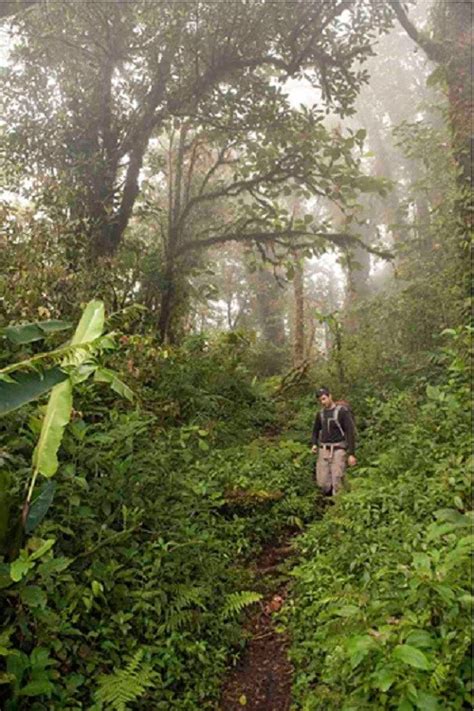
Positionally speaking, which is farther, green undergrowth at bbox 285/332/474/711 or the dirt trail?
the dirt trail

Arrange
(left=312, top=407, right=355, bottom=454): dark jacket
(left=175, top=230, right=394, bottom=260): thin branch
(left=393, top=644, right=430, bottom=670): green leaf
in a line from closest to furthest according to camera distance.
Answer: (left=393, top=644, right=430, bottom=670): green leaf, (left=312, top=407, right=355, bottom=454): dark jacket, (left=175, top=230, right=394, bottom=260): thin branch

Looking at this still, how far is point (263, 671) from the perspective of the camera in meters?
4.82

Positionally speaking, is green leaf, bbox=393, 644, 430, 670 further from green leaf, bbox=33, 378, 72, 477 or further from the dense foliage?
green leaf, bbox=33, 378, 72, 477

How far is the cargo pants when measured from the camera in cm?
822

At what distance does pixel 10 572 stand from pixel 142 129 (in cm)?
1094

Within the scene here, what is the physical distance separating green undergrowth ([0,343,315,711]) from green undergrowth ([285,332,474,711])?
82 centimetres

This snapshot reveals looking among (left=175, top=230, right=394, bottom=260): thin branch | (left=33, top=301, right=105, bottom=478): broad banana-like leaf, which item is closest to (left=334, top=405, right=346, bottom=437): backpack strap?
(left=33, top=301, right=105, bottom=478): broad banana-like leaf

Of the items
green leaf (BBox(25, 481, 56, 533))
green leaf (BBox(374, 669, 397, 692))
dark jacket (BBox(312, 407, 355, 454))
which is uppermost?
dark jacket (BBox(312, 407, 355, 454))

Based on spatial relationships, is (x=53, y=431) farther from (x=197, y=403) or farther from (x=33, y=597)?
(x=197, y=403)

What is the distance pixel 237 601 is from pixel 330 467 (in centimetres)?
353

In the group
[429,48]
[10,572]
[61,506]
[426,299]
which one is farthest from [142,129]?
[10,572]

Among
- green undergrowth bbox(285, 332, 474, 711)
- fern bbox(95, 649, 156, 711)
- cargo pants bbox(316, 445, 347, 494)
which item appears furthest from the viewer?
cargo pants bbox(316, 445, 347, 494)

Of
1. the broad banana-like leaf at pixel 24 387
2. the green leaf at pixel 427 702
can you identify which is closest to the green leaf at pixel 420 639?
the green leaf at pixel 427 702

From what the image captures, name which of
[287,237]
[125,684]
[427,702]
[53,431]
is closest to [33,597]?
[125,684]
